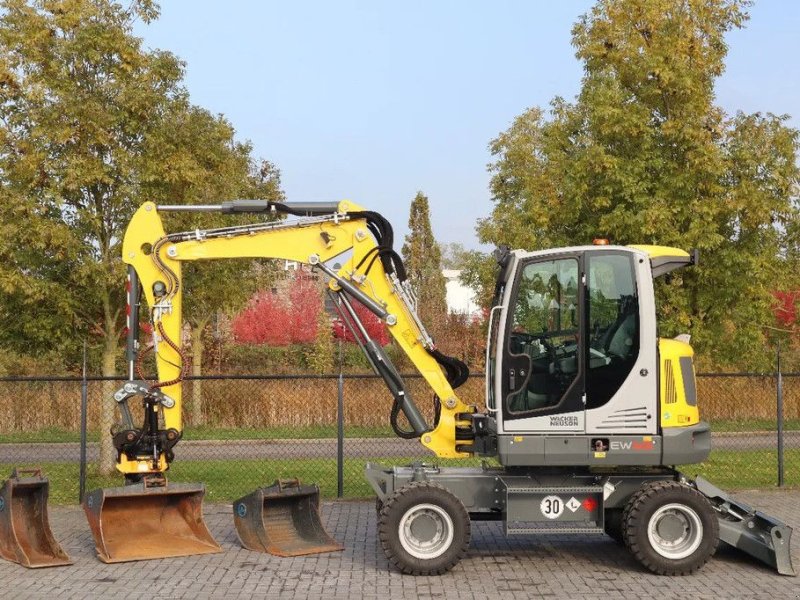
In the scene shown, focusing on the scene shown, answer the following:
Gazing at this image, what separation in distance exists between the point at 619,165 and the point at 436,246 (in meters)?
38.8

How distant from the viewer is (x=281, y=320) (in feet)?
126

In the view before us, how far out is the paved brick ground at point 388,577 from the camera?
31.4ft

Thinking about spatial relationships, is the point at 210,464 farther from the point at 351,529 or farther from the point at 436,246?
the point at 436,246

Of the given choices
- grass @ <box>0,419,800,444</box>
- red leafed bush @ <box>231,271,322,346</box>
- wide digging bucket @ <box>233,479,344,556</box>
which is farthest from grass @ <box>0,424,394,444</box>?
red leafed bush @ <box>231,271,322,346</box>

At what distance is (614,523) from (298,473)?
7170 millimetres

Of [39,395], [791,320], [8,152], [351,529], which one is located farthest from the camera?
[791,320]

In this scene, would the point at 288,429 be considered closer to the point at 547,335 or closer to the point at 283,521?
the point at 283,521

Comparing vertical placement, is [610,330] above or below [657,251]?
below

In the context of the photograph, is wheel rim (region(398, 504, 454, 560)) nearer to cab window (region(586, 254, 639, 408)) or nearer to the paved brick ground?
the paved brick ground

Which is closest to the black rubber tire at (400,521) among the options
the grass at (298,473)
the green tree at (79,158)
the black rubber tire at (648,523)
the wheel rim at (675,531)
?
the black rubber tire at (648,523)

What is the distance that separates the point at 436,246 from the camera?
55406mm

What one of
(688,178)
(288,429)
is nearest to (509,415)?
(688,178)

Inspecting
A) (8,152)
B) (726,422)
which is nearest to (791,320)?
(726,422)

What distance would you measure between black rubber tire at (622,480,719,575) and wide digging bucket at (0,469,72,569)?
17.5ft
